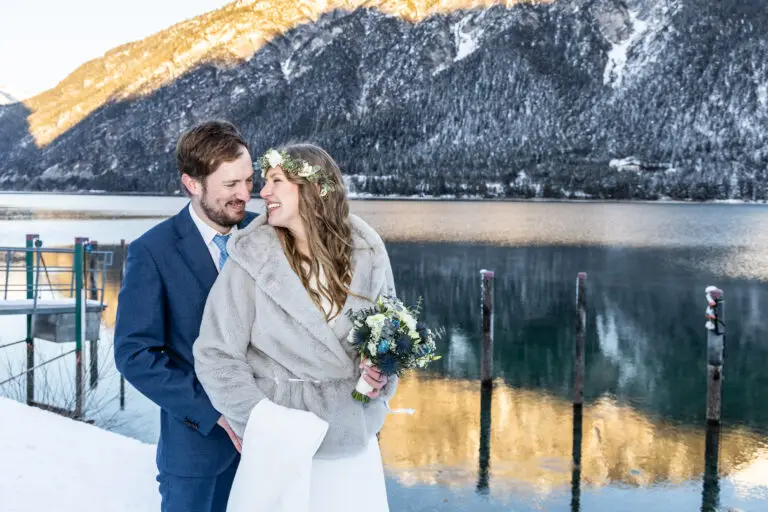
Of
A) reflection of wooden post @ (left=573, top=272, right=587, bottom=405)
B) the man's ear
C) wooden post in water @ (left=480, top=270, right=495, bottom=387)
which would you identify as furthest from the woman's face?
wooden post in water @ (left=480, top=270, right=495, bottom=387)

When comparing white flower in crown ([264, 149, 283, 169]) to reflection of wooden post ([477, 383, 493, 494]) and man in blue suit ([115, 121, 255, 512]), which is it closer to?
man in blue suit ([115, 121, 255, 512])

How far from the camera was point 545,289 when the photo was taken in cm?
3497

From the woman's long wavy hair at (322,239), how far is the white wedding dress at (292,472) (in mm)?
442

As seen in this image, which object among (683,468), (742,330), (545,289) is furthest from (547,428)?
(545,289)

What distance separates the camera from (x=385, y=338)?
9.39 ft

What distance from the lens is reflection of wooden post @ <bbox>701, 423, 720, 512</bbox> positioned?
11.8m

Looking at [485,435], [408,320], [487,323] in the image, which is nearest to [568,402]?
[487,323]

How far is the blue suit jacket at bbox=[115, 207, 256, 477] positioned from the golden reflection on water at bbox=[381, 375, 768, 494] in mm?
9474

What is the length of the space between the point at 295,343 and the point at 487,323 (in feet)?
48.7

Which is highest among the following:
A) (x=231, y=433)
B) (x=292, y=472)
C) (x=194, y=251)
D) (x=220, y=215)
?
(x=220, y=215)

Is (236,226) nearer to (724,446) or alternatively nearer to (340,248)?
(340,248)

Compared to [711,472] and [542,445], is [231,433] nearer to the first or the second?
[711,472]

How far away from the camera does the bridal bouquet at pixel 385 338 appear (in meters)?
2.88

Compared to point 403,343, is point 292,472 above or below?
below
